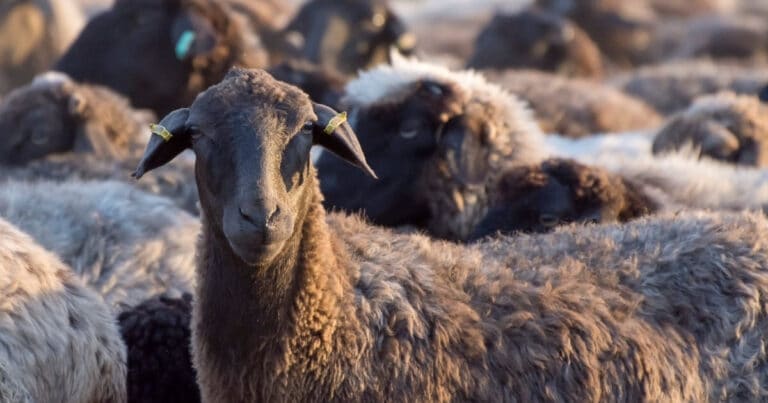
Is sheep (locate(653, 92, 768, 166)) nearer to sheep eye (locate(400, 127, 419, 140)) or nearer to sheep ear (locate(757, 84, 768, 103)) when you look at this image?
sheep ear (locate(757, 84, 768, 103))

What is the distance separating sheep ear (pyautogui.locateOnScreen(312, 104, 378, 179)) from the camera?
4.38 metres

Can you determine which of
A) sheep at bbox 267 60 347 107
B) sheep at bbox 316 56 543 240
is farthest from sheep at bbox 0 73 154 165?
sheep at bbox 316 56 543 240

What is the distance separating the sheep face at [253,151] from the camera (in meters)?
4.07

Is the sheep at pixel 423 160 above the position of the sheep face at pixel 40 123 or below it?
above

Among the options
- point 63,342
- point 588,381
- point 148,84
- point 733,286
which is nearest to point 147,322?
point 63,342

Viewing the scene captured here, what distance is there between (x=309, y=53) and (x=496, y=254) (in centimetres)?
826

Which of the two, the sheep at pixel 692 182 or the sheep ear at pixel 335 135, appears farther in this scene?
the sheep at pixel 692 182

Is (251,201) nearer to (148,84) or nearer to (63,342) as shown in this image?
(63,342)

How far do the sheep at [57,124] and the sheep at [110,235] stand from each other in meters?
1.33

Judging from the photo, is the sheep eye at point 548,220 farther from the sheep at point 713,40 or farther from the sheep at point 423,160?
the sheep at point 713,40

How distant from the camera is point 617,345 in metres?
4.64

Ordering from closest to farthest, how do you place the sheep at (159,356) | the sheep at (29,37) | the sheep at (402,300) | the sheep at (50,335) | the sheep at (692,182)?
1. the sheep at (402,300)
2. the sheep at (50,335)
3. the sheep at (159,356)
4. the sheep at (692,182)
5. the sheep at (29,37)

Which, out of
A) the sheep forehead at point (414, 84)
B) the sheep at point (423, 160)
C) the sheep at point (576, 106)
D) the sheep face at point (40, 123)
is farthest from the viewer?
the sheep at point (576, 106)

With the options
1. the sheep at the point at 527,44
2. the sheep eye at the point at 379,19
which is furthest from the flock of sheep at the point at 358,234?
the sheep at the point at 527,44
